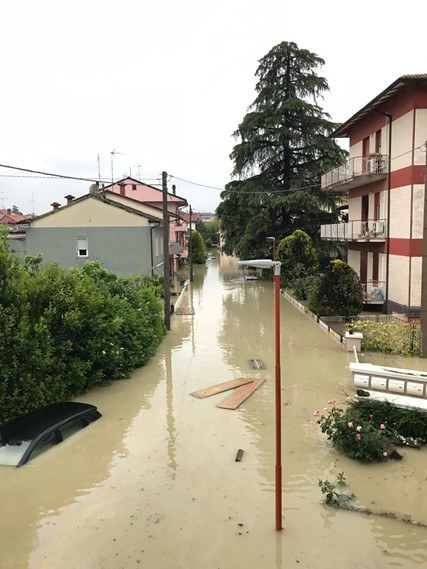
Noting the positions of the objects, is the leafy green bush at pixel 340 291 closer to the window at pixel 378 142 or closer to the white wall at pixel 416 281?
the white wall at pixel 416 281

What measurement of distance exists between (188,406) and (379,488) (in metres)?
5.03

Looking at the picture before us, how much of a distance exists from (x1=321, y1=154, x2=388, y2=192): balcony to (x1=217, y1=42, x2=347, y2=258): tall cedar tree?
26.5 feet

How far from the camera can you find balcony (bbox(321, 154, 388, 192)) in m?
20.8

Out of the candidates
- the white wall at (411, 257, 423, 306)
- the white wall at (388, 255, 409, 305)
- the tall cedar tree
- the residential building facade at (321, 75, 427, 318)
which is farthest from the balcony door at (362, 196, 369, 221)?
the tall cedar tree

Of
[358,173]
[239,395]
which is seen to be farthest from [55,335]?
[358,173]

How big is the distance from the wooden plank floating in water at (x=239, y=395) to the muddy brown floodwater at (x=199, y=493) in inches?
7.5

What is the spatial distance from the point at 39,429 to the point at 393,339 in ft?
37.5

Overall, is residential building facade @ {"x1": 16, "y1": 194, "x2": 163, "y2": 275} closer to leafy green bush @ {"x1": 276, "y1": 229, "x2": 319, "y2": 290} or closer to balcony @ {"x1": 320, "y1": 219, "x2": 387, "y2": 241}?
leafy green bush @ {"x1": 276, "y1": 229, "x2": 319, "y2": 290}

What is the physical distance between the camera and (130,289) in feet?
51.9

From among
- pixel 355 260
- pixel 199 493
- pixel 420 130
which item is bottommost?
pixel 199 493

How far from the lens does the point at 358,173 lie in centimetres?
2208

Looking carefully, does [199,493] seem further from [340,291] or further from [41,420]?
[340,291]

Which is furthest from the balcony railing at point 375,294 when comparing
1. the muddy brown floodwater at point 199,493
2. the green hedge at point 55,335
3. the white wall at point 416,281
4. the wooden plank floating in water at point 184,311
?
the green hedge at point 55,335

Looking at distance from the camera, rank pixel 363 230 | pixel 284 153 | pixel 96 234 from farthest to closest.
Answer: pixel 284 153 < pixel 96 234 < pixel 363 230
